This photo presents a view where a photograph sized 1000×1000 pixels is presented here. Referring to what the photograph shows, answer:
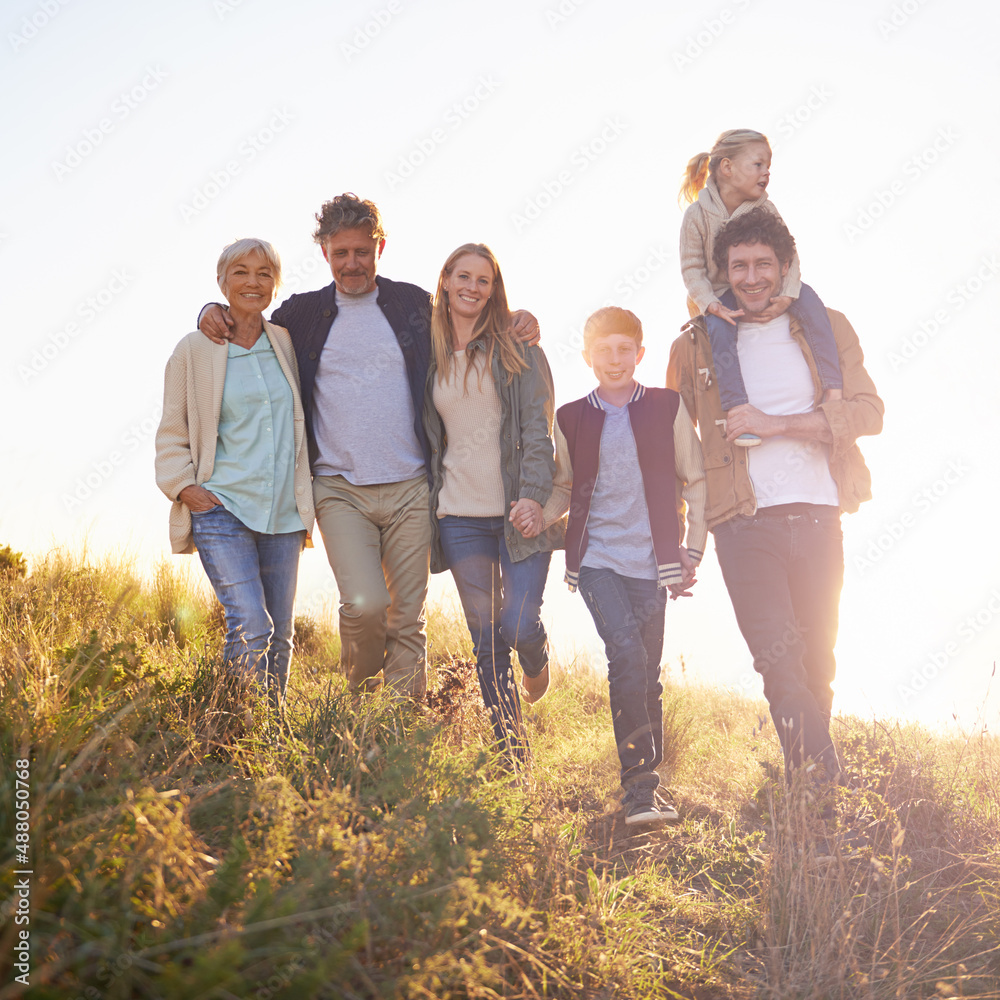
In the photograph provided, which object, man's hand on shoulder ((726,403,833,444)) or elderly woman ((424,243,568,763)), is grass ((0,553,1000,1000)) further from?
man's hand on shoulder ((726,403,833,444))

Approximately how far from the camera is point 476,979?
2.07m

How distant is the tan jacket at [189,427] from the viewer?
407cm

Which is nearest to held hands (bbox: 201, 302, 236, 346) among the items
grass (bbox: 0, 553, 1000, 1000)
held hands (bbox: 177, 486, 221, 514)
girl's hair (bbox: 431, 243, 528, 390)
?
held hands (bbox: 177, 486, 221, 514)

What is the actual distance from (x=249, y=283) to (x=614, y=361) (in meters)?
1.91

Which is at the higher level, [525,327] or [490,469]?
[525,327]

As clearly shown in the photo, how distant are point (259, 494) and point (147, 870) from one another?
2338mm

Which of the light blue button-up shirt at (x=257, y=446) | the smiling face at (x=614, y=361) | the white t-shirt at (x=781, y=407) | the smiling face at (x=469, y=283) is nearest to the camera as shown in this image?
the white t-shirt at (x=781, y=407)

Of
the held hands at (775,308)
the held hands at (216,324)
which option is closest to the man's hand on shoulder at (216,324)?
the held hands at (216,324)

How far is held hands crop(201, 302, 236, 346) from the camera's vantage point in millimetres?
4215

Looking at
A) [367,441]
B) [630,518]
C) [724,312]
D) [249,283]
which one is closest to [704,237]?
[724,312]

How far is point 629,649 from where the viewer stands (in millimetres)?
3934

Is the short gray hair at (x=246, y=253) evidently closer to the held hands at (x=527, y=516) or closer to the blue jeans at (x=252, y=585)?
the blue jeans at (x=252, y=585)

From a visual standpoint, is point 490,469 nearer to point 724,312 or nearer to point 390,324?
point 390,324

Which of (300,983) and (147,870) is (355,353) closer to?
(147,870)
